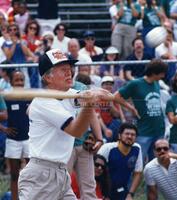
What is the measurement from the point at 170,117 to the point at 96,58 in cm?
357

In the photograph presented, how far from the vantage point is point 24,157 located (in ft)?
38.1

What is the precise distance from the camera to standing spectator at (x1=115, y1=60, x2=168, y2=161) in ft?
38.5

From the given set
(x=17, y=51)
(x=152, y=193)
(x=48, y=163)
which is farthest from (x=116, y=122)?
(x=48, y=163)

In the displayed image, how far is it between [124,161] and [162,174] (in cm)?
48

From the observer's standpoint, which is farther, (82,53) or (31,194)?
(82,53)

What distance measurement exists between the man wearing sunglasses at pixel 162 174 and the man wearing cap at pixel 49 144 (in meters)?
3.04

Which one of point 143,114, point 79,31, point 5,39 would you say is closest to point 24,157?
point 143,114

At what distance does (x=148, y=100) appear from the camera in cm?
1181

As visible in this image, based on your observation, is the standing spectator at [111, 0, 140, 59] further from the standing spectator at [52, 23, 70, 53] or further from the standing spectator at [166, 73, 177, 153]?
the standing spectator at [166, 73, 177, 153]

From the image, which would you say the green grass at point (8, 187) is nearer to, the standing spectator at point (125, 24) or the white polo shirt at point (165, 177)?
the white polo shirt at point (165, 177)

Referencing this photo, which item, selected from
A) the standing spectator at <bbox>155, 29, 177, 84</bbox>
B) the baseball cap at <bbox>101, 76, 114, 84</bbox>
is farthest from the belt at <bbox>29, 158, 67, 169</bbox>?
the standing spectator at <bbox>155, 29, 177, 84</bbox>

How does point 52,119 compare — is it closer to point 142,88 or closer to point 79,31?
point 142,88

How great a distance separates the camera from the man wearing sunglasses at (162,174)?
36.3ft

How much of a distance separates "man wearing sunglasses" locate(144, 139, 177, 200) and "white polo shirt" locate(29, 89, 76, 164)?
3127mm
